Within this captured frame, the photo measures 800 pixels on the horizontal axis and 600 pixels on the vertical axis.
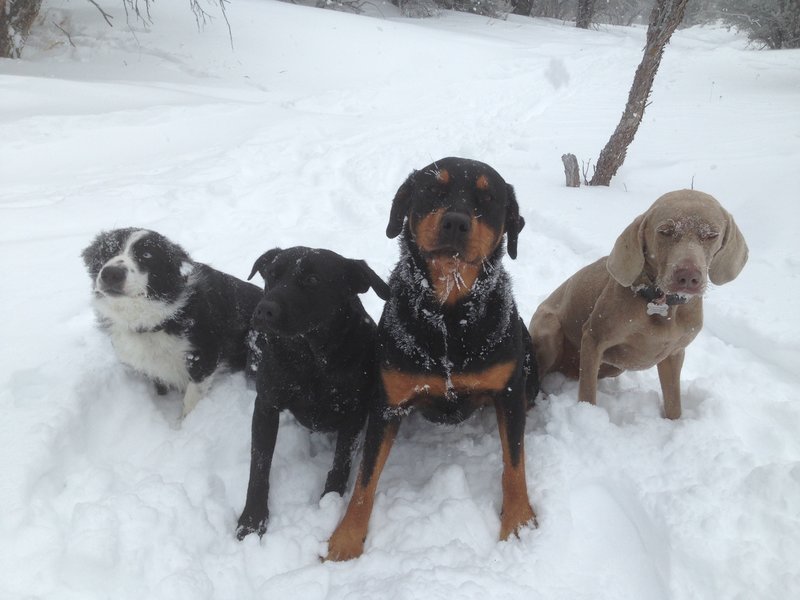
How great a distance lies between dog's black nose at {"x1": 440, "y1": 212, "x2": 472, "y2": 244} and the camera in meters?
2.47

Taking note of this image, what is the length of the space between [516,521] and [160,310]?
256 cm

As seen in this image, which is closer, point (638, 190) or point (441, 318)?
point (441, 318)

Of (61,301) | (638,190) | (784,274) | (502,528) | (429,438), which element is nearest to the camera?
(502,528)

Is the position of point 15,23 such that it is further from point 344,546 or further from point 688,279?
point 688,279

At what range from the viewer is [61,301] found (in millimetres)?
4395

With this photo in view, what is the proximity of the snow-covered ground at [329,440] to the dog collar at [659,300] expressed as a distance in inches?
28.6

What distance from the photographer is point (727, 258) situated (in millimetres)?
2969

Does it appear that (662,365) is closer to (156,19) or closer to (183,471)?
(183,471)

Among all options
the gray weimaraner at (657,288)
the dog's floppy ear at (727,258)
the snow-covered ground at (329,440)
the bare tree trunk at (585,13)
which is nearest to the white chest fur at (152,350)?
the snow-covered ground at (329,440)

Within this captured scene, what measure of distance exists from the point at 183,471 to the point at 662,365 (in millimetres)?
3043

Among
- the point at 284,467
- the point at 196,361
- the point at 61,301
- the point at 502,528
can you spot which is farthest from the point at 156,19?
the point at 502,528

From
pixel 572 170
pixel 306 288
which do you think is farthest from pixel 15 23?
pixel 306 288

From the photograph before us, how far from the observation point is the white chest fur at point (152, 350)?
3.57 m

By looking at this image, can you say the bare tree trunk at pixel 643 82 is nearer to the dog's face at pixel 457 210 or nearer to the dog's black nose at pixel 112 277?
the dog's face at pixel 457 210
